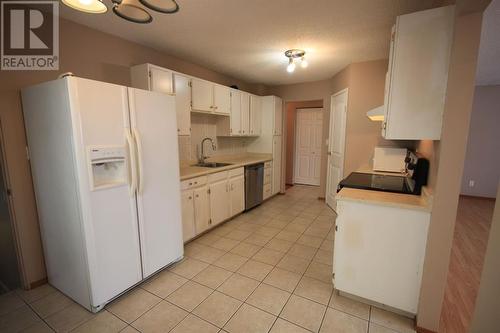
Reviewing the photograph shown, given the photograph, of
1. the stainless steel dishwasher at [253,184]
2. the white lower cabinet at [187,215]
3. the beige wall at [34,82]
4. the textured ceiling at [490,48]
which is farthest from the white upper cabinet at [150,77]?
the textured ceiling at [490,48]

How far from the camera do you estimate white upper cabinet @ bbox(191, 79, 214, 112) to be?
124 inches

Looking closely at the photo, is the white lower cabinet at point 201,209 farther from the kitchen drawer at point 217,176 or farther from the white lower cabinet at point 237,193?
the white lower cabinet at point 237,193

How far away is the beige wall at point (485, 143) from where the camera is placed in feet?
15.7

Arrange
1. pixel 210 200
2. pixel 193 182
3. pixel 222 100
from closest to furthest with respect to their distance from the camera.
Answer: pixel 193 182
pixel 210 200
pixel 222 100

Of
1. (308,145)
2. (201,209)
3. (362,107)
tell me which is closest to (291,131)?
(308,145)

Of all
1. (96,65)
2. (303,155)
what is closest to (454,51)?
(96,65)

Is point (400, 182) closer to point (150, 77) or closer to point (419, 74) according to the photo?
point (419, 74)

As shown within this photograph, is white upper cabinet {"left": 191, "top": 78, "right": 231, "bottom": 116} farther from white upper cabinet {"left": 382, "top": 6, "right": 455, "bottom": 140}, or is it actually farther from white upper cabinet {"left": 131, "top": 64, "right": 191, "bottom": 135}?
white upper cabinet {"left": 382, "top": 6, "right": 455, "bottom": 140}

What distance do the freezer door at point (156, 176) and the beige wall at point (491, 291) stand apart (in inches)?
82.5

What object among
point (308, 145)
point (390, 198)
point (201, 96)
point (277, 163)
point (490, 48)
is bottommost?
point (277, 163)

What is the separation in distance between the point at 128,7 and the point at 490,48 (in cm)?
404

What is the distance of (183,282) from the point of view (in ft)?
7.31

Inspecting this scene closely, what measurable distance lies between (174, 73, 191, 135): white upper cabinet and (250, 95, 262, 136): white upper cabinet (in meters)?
1.69

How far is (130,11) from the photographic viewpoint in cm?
158
